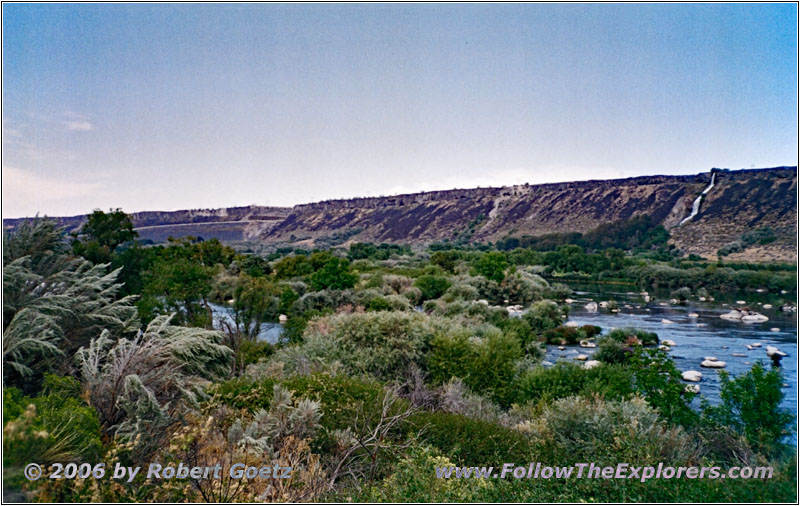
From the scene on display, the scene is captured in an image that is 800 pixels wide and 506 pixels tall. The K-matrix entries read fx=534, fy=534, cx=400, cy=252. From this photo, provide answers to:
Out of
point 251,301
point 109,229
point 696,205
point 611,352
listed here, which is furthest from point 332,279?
point 696,205

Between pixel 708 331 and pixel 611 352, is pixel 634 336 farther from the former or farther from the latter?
pixel 708 331

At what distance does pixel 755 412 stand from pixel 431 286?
22604 mm

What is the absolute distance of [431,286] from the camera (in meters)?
29.2

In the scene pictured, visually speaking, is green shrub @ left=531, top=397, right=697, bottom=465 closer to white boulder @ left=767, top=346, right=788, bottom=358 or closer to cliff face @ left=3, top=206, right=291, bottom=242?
white boulder @ left=767, top=346, right=788, bottom=358

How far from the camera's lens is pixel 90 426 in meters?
4.30

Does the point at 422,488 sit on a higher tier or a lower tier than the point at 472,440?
higher

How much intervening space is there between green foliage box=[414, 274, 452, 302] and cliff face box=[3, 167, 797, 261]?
22.3 m

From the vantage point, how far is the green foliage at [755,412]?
652 centimetres

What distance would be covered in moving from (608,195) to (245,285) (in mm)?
69891

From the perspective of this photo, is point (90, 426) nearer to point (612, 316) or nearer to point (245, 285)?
point (245, 285)

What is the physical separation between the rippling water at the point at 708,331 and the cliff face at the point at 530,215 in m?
14.5

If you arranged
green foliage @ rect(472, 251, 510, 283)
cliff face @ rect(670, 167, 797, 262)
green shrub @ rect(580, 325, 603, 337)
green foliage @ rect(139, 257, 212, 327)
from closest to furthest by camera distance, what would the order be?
green foliage @ rect(139, 257, 212, 327)
green shrub @ rect(580, 325, 603, 337)
green foliage @ rect(472, 251, 510, 283)
cliff face @ rect(670, 167, 797, 262)

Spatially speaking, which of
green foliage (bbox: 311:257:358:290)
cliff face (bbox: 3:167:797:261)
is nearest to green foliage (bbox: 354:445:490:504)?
green foliage (bbox: 311:257:358:290)

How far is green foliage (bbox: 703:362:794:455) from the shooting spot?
6.52 metres
